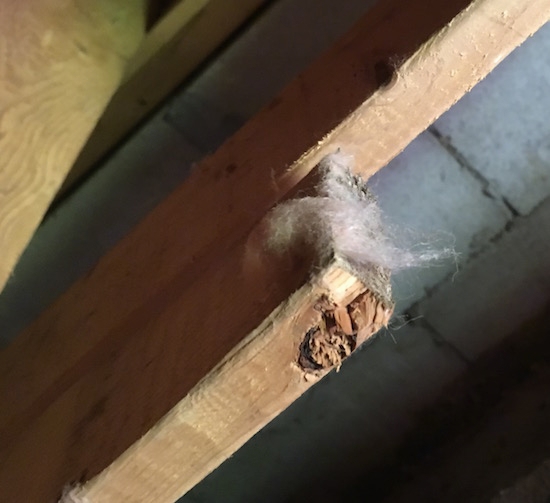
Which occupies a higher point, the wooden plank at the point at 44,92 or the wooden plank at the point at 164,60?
the wooden plank at the point at 164,60

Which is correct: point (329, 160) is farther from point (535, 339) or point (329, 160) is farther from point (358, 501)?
point (358, 501)

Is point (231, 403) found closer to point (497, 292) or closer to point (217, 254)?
point (217, 254)

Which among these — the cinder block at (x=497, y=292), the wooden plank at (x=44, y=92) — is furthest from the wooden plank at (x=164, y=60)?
the cinder block at (x=497, y=292)

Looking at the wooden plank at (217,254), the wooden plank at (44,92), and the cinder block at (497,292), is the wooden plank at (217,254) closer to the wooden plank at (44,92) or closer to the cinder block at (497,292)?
the wooden plank at (44,92)

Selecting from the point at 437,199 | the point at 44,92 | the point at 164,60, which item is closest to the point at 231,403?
the point at 44,92

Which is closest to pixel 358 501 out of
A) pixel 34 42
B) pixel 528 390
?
pixel 528 390

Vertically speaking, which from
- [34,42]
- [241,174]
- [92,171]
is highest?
[92,171]

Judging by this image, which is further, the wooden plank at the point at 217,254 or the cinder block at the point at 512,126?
the cinder block at the point at 512,126

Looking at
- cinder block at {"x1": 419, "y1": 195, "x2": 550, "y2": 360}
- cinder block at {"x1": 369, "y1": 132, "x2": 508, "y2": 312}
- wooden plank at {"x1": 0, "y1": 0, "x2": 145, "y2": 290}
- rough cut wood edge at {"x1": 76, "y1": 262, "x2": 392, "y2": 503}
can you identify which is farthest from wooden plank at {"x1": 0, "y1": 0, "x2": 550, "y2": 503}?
cinder block at {"x1": 419, "y1": 195, "x2": 550, "y2": 360}
